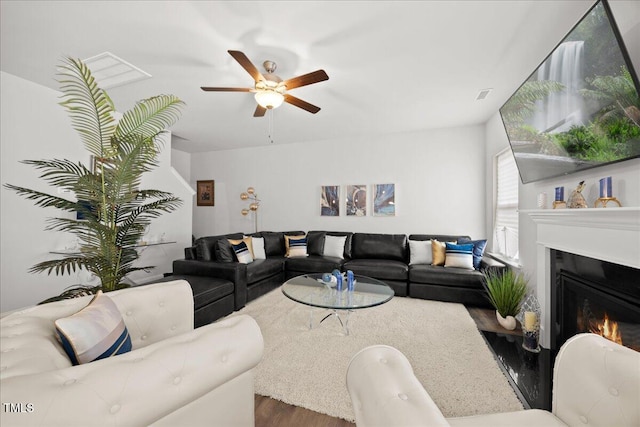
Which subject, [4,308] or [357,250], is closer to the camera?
[4,308]

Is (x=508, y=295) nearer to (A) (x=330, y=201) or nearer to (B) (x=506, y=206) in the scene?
(B) (x=506, y=206)

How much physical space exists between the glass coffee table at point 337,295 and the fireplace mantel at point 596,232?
142cm

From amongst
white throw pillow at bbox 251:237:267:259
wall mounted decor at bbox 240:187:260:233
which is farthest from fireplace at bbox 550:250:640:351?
wall mounted decor at bbox 240:187:260:233

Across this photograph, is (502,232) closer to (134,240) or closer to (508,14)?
(508,14)

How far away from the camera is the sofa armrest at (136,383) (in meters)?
0.61

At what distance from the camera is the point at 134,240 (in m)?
2.00

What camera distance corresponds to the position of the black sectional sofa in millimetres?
3004

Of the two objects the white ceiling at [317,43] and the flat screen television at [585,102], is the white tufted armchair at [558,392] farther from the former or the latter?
the white ceiling at [317,43]

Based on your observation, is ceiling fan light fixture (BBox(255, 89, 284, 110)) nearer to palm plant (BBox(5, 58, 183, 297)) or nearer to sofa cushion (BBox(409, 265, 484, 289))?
palm plant (BBox(5, 58, 183, 297))

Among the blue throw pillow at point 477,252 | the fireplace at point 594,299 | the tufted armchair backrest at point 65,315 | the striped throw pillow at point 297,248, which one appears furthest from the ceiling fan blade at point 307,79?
the blue throw pillow at point 477,252

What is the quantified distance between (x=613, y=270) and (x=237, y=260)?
3.70m

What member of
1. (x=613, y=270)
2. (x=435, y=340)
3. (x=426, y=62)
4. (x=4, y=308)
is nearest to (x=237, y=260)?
(x=4, y=308)

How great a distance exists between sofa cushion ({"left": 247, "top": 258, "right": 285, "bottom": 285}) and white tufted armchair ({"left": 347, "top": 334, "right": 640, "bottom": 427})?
275 cm

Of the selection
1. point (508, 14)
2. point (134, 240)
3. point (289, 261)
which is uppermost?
point (508, 14)
